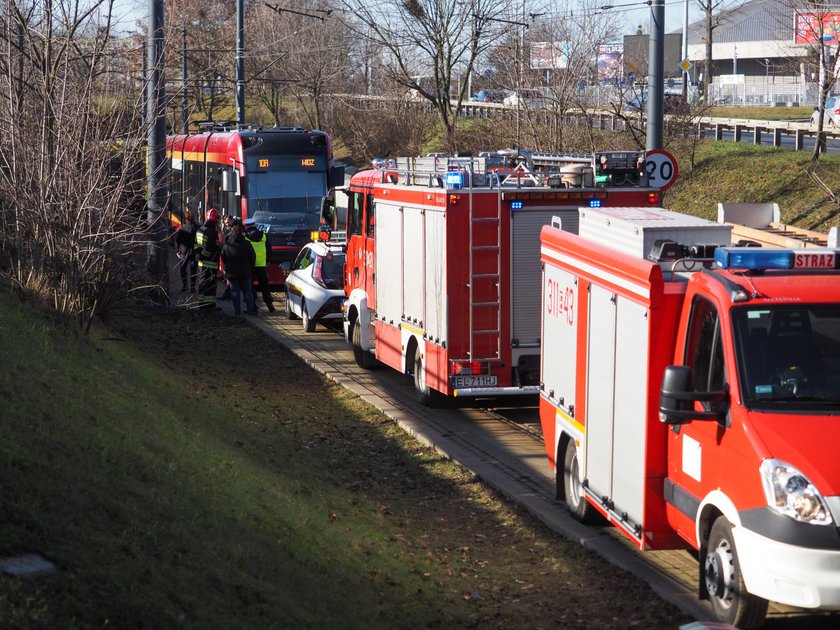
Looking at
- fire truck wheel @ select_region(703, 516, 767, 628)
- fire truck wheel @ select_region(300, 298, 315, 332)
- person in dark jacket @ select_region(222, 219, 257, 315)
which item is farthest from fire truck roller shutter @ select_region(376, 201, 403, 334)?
fire truck wheel @ select_region(703, 516, 767, 628)

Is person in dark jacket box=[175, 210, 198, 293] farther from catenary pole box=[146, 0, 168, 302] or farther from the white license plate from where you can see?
the white license plate

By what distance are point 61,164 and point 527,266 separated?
5481 mm

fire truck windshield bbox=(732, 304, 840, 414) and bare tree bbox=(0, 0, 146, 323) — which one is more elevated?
bare tree bbox=(0, 0, 146, 323)

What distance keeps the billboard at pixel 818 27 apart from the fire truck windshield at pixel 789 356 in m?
23.2

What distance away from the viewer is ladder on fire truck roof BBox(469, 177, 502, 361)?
1337cm

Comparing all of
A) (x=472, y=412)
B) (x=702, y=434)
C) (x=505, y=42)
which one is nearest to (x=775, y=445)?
(x=702, y=434)

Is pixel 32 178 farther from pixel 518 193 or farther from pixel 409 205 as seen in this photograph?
pixel 518 193

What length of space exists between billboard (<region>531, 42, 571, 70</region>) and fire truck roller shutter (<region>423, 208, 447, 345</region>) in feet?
57.7

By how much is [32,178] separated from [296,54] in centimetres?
3710

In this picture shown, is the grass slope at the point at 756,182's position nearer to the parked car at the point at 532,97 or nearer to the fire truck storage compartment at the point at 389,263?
the parked car at the point at 532,97

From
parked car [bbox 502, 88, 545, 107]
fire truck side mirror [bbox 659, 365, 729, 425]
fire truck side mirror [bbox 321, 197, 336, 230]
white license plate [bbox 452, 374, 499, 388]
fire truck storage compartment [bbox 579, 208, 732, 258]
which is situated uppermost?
parked car [bbox 502, 88, 545, 107]

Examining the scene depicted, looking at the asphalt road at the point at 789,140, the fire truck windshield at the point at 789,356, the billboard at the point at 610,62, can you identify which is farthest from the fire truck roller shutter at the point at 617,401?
the asphalt road at the point at 789,140

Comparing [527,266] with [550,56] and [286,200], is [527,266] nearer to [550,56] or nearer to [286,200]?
[286,200]

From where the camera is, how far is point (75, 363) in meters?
11.2
